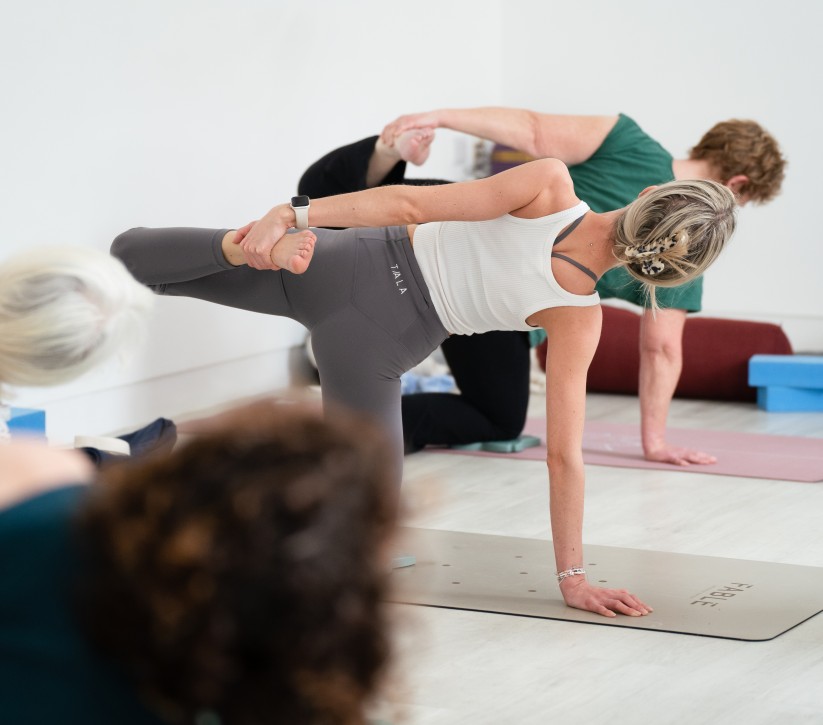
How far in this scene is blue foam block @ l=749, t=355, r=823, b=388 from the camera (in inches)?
205

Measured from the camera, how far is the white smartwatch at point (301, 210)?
2.70 m

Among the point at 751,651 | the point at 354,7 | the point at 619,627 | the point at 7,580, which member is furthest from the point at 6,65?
the point at 7,580

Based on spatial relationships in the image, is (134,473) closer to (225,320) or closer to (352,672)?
(352,672)

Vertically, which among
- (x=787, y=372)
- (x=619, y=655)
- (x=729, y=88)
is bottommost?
(x=787, y=372)

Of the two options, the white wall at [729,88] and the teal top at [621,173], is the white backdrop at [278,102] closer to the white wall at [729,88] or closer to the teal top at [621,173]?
the white wall at [729,88]

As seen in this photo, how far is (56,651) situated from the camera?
39.1 inches

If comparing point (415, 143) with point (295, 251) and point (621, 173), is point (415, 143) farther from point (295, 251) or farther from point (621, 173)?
point (295, 251)

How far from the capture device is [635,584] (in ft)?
9.43

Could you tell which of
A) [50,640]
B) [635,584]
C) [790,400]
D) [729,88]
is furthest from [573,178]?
[50,640]

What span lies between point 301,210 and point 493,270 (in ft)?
1.46

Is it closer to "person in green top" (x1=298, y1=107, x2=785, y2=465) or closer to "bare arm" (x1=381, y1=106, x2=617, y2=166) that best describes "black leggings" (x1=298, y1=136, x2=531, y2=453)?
"person in green top" (x1=298, y1=107, x2=785, y2=465)

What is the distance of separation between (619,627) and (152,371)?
261 cm

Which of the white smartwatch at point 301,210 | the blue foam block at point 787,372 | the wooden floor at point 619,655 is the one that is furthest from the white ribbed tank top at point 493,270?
the blue foam block at point 787,372

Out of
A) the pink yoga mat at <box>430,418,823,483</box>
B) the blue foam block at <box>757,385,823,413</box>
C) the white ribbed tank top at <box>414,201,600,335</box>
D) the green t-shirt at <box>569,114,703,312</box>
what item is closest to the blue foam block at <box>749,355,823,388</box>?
the blue foam block at <box>757,385,823,413</box>
